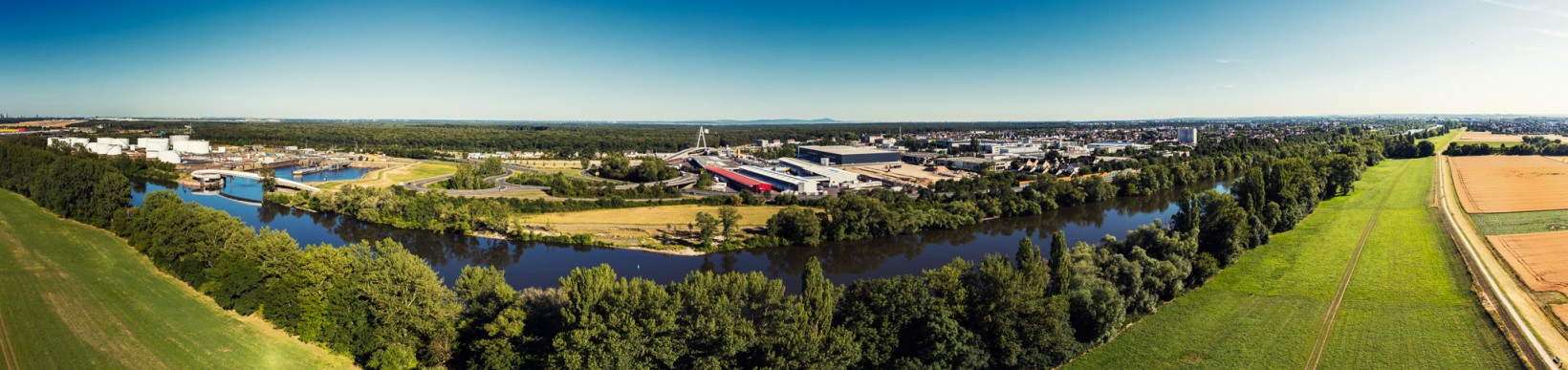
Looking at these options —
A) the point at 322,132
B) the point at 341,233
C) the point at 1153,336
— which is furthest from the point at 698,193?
the point at 322,132

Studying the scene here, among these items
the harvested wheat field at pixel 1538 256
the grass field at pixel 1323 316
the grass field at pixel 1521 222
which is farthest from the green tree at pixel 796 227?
the grass field at pixel 1521 222

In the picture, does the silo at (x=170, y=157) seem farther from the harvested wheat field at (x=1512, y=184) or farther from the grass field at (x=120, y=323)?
the harvested wheat field at (x=1512, y=184)

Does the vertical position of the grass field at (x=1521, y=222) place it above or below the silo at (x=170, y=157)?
below

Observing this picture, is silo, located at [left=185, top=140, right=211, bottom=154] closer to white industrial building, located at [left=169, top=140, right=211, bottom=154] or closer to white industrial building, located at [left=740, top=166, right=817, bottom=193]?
white industrial building, located at [left=169, top=140, right=211, bottom=154]

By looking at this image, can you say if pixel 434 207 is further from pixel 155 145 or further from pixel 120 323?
pixel 155 145

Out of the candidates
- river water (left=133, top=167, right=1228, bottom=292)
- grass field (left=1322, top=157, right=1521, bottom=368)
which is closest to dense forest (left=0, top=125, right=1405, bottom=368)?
grass field (left=1322, top=157, right=1521, bottom=368)

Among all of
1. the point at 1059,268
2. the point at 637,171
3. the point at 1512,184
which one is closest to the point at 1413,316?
the point at 1059,268

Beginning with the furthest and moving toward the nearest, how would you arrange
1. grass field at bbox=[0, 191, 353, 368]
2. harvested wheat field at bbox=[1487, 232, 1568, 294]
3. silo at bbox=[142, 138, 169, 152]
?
silo at bbox=[142, 138, 169, 152] → harvested wheat field at bbox=[1487, 232, 1568, 294] → grass field at bbox=[0, 191, 353, 368]
